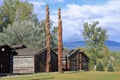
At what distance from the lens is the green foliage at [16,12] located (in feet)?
321

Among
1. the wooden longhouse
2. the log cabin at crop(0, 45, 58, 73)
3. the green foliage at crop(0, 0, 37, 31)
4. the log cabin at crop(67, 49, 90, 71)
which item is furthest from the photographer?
the green foliage at crop(0, 0, 37, 31)

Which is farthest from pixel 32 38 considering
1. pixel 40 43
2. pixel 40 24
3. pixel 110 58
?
pixel 110 58

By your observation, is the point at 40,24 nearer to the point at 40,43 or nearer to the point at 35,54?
the point at 40,43

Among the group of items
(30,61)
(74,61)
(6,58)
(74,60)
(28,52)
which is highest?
(28,52)

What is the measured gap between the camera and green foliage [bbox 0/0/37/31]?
97.9m

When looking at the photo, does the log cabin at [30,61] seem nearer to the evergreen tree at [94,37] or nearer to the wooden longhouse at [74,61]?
the wooden longhouse at [74,61]

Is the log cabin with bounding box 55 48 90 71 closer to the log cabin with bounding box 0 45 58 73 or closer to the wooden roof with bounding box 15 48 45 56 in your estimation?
the log cabin with bounding box 0 45 58 73

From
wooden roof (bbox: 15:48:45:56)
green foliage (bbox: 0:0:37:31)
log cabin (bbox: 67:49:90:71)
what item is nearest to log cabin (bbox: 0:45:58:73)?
wooden roof (bbox: 15:48:45:56)

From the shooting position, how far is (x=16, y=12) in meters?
98.2

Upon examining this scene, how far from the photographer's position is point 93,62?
3551 inches

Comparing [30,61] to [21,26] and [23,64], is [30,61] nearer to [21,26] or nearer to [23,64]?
[23,64]

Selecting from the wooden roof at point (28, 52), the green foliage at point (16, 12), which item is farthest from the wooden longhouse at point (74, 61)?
the green foliage at point (16, 12)

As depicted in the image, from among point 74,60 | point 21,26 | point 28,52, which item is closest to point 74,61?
point 74,60

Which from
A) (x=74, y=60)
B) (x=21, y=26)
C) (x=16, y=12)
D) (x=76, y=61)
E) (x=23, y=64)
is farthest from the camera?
(x=16, y=12)
